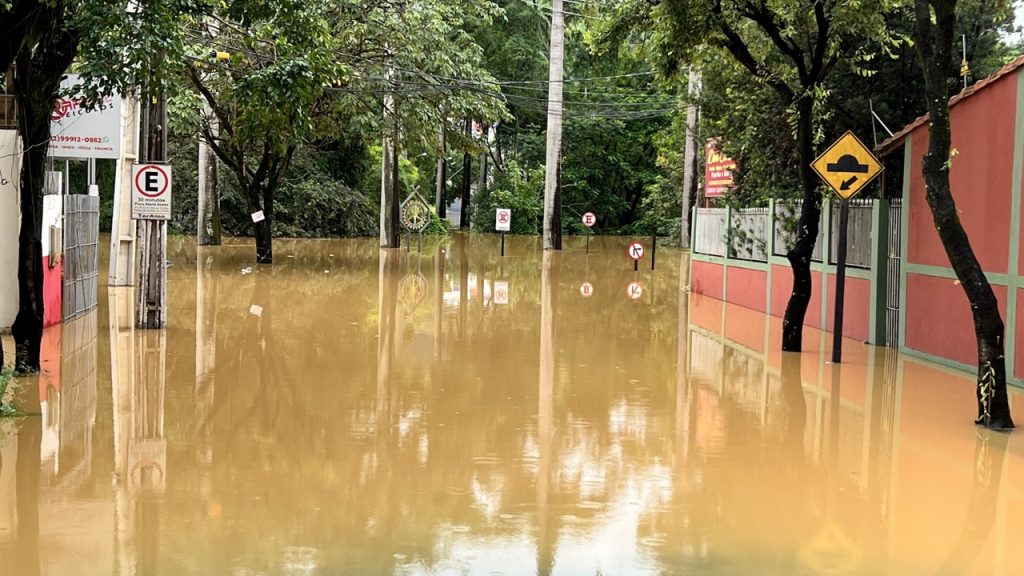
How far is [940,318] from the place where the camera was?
16.4m

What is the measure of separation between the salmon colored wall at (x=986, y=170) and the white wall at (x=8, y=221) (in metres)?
12.8

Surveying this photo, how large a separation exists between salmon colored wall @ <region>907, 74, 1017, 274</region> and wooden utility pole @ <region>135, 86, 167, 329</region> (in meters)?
11.8

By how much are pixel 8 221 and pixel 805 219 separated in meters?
11.7

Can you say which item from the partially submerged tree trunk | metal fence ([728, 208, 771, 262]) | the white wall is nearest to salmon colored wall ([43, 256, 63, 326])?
the white wall

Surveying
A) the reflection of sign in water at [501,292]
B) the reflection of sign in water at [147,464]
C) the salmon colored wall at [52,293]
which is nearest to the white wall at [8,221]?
the salmon colored wall at [52,293]

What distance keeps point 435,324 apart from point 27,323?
8710 millimetres

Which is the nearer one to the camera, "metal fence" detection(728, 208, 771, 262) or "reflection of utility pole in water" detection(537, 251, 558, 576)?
"reflection of utility pole in water" detection(537, 251, 558, 576)

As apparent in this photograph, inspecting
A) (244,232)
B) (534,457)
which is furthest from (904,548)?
(244,232)

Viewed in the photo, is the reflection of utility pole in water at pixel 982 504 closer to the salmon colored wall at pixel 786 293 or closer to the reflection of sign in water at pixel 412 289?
the salmon colored wall at pixel 786 293

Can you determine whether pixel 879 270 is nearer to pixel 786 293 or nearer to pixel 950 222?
pixel 786 293

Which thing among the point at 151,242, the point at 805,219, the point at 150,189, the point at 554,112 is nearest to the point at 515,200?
the point at 554,112

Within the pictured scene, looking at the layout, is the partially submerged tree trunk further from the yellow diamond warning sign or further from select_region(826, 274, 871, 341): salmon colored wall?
select_region(826, 274, 871, 341): salmon colored wall

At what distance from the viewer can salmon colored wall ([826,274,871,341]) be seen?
19.1 metres

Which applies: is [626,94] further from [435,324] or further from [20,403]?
[20,403]
